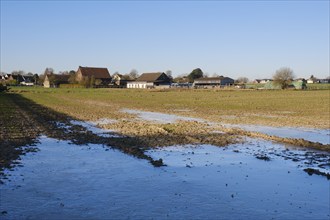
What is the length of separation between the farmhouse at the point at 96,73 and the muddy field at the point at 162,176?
148618 mm

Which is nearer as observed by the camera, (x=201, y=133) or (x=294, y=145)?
(x=294, y=145)

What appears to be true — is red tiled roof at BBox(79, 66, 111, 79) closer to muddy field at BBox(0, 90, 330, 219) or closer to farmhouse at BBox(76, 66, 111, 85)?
farmhouse at BBox(76, 66, 111, 85)

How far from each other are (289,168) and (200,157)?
12.5 feet

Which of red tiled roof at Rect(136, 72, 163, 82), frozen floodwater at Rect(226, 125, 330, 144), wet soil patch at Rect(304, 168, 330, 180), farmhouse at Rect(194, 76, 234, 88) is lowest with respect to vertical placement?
wet soil patch at Rect(304, 168, 330, 180)

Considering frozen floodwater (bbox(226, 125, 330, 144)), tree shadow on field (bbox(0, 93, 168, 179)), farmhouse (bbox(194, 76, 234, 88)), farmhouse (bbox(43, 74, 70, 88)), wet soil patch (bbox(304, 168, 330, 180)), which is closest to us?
wet soil patch (bbox(304, 168, 330, 180))

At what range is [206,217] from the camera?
376 inches

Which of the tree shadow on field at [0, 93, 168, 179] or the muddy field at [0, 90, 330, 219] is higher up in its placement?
the tree shadow on field at [0, 93, 168, 179]

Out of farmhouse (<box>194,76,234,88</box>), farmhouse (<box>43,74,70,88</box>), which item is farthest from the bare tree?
farmhouse (<box>43,74,70,88</box>)

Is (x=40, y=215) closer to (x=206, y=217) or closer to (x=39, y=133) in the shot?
(x=206, y=217)

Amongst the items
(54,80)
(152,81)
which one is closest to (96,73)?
(54,80)

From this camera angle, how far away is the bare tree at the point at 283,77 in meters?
125

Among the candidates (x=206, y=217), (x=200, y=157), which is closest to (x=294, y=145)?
(x=200, y=157)

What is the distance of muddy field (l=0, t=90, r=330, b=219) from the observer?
1011 cm

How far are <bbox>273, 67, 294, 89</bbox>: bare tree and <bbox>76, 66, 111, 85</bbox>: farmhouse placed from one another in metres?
75.9
